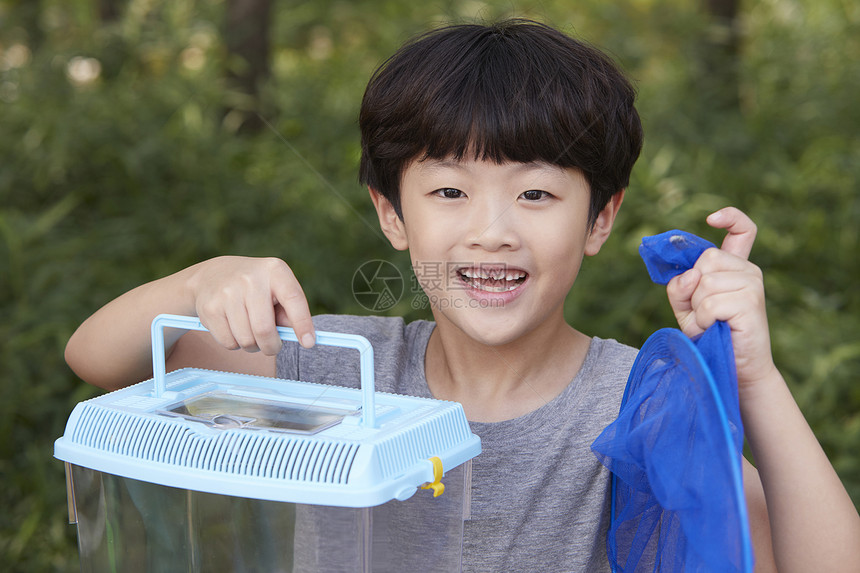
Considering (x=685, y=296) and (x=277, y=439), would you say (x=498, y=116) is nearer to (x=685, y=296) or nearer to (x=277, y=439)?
(x=685, y=296)

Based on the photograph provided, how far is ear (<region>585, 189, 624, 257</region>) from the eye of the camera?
3.85 feet

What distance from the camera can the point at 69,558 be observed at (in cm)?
206

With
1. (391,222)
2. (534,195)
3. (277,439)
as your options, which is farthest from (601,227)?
(277,439)

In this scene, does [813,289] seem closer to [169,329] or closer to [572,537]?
[572,537]

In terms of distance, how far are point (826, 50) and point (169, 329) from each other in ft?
13.4

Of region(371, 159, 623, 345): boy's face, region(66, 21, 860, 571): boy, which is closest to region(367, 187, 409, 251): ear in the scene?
region(66, 21, 860, 571): boy

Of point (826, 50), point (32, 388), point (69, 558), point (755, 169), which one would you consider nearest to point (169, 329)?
point (69, 558)

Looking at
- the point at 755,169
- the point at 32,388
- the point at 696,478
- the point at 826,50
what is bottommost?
the point at 32,388

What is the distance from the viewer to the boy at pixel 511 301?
87 cm

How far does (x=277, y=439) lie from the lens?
70 cm

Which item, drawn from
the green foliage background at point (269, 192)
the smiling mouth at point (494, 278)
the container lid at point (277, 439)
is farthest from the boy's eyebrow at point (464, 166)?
the green foliage background at point (269, 192)

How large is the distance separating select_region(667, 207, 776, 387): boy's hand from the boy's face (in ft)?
0.63

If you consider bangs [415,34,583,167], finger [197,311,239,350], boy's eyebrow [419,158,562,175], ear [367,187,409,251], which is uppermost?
bangs [415,34,583,167]

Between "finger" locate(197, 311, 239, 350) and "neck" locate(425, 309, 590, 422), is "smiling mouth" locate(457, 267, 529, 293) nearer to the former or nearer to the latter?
"neck" locate(425, 309, 590, 422)
